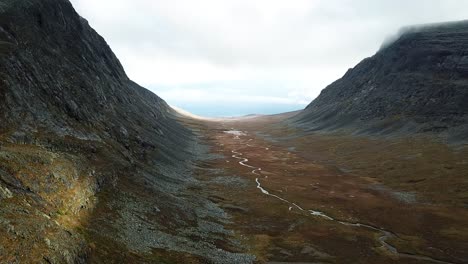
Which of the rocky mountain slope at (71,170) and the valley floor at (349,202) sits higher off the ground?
the rocky mountain slope at (71,170)

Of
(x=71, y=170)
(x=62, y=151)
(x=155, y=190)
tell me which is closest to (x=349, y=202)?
(x=155, y=190)

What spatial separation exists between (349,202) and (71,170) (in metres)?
64.3

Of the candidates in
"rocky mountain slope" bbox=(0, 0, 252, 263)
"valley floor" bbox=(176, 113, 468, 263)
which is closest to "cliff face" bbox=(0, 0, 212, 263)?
"rocky mountain slope" bbox=(0, 0, 252, 263)

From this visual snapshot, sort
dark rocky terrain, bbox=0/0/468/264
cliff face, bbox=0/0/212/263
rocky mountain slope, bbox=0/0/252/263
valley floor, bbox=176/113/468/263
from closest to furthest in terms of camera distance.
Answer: cliff face, bbox=0/0/212/263, rocky mountain slope, bbox=0/0/252/263, dark rocky terrain, bbox=0/0/468/264, valley floor, bbox=176/113/468/263

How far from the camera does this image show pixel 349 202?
3752 inches

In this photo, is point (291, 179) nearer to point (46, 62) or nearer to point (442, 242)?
point (442, 242)

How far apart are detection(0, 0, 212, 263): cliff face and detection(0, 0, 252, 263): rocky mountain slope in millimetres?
192

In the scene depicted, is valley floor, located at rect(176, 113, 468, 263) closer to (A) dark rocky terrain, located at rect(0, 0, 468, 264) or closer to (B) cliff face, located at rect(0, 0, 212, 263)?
(A) dark rocky terrain, located at rect(0, 0, 468, 264)

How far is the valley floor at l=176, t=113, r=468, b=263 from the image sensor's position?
63.7m

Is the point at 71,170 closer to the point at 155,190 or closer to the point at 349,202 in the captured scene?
the point at 155,190

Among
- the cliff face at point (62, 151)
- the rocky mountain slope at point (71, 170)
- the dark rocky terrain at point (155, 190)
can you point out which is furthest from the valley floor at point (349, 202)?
the cliff face at point (62, 151)

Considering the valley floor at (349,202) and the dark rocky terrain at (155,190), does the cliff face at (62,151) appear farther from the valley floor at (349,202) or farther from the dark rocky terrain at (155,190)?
the valley floor at (349,202)

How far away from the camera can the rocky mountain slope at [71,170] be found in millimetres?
40531

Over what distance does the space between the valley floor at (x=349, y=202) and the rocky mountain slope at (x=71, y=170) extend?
8947 mm
